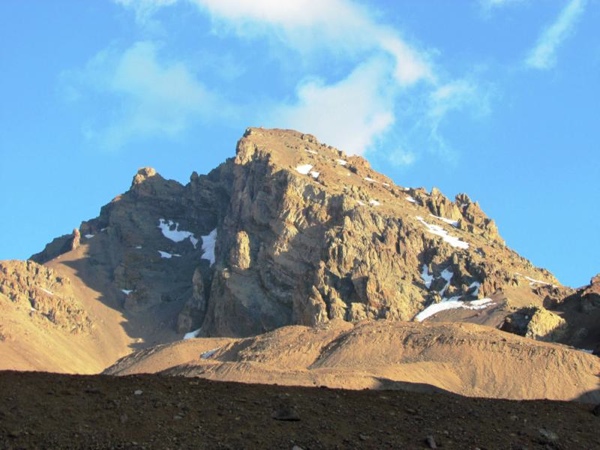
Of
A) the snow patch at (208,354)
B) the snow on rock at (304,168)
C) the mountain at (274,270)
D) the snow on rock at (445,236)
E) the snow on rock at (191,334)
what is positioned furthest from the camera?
the snow on rock at (304,168)

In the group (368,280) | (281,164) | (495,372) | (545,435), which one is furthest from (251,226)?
(545,435)

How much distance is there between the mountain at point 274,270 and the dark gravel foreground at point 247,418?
72.4 m

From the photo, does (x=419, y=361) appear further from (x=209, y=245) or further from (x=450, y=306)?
(x=209, y=245)

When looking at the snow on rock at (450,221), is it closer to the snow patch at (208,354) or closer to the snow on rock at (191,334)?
the snow on rock at (191,334)

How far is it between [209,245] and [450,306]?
68.2 m

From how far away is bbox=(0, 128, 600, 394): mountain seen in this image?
12475 centimetres

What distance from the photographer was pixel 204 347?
322 feet

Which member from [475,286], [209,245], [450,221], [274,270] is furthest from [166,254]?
[475,286]

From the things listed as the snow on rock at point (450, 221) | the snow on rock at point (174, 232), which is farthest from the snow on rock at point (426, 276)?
the snow on rock at point (174, 232)

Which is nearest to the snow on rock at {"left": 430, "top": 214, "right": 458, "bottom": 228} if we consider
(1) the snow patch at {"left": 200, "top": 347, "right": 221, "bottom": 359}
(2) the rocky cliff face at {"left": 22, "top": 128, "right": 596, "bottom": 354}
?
(2) the rocky cliff face at {"left": 22, "top": 128, "right": 596, "bottom": 354}

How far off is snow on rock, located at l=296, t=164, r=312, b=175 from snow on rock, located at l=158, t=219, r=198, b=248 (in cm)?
3429

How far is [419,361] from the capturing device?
2793 inches

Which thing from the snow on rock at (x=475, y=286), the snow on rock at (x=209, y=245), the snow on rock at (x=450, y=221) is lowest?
the snow on rock at (x=475, y=286)

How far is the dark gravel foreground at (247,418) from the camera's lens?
19766mm
